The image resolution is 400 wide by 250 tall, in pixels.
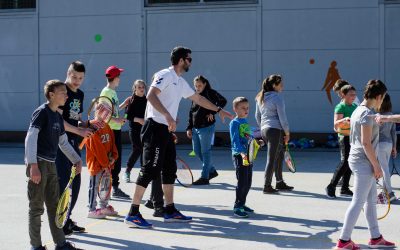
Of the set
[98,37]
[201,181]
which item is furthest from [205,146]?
[98,37]

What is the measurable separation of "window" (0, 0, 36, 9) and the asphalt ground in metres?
9.01

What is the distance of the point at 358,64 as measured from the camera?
60.7 ft

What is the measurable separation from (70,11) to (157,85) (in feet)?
40.7

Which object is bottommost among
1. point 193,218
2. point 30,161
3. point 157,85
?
point 193,218

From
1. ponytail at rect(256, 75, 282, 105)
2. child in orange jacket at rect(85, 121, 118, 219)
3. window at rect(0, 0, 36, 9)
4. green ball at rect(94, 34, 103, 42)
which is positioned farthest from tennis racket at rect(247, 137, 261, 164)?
window at rect(0, 0, 36, 9)

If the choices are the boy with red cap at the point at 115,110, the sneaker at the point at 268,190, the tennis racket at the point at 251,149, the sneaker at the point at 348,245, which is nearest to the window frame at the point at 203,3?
the sneaker at the point at 268,190

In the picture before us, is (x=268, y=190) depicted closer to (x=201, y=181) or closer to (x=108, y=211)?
(x=201, y=181)

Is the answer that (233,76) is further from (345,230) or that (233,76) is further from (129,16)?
(345,230)

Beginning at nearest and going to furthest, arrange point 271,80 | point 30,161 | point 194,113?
point 30,161, point 271,80, point 194,113

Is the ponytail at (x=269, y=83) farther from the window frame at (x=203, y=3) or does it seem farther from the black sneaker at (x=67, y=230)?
the window frame at (x=203, y=3)

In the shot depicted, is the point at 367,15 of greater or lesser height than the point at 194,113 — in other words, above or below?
above

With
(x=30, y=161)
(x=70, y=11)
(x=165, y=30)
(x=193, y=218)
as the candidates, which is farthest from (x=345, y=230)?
(x=70, y=11)

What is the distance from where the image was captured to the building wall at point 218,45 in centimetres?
1850

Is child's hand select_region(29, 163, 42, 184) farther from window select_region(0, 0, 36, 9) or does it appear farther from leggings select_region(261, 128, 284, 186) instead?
window select_region(0, 0, 36, 9)
